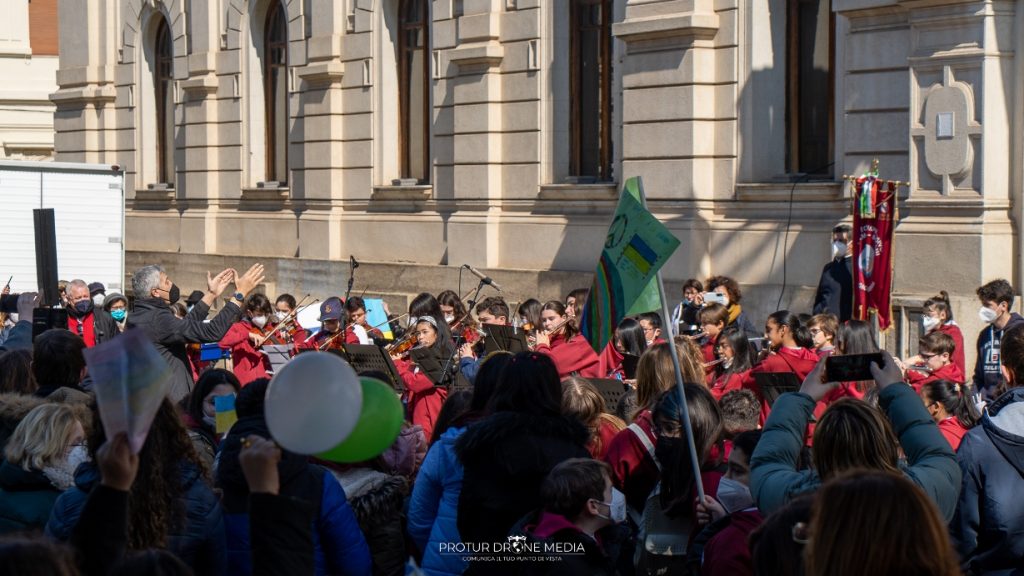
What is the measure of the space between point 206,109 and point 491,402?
24.3 m

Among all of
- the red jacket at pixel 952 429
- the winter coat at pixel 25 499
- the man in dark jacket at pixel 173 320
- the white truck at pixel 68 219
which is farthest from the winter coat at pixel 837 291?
the white truck at pixel 68 219

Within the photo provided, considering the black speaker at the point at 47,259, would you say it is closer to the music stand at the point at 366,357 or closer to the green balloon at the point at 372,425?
the music stand at the point at 366,357

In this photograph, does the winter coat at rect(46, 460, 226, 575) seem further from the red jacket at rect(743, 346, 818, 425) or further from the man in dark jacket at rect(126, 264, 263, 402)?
the man in dark jacket at rect(126, 264, 263, 402)

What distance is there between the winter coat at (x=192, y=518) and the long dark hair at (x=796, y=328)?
6857mm

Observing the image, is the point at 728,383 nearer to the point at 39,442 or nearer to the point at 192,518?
the point at 39,442

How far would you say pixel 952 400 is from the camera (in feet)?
25.2

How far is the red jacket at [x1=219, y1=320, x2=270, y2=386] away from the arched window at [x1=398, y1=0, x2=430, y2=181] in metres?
10.4

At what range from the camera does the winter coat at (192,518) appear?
188 inches

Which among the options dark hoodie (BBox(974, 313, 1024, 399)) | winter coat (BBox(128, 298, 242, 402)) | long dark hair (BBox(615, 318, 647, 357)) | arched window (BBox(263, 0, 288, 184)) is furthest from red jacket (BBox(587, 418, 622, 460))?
arched window (BBox(263, 0, 288, 184))

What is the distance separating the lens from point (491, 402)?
5.81 metres

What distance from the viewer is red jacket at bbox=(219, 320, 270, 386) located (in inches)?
551

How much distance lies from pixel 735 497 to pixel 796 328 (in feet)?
19.4

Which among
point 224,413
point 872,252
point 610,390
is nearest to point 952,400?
point 610,390

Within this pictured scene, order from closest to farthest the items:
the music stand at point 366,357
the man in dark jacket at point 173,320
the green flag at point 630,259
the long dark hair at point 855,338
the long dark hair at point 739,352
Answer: the green flag at point 630,259 < the long dark hair at point 855,338 < the long dark hair at point 739,352 < the man in dark jacket at point 173,320 < the music stand at point 366,357
